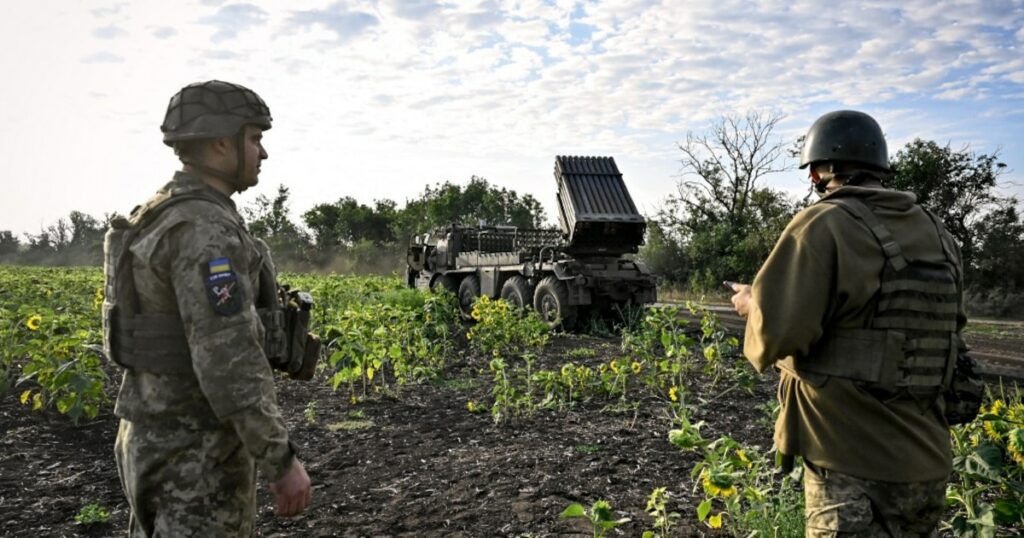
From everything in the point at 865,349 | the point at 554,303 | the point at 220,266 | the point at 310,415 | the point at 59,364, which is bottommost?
the point at 310,415

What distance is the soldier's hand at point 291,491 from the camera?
2.11 meters

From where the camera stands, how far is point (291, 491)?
2.12 m

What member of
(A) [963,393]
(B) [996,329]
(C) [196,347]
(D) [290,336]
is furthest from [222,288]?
(B) [996,329]

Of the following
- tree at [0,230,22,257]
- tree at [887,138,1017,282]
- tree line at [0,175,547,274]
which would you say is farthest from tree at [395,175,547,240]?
tree at [0,230,22,257]

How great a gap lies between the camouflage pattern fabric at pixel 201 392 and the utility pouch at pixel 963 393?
202cm

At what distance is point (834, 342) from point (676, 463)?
2.71 m

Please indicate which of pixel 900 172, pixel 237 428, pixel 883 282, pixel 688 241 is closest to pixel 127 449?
pixel 237 428

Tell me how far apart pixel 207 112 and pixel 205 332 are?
0.70m

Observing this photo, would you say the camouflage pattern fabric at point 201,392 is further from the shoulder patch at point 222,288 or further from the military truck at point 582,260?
the military truck at point 582,260

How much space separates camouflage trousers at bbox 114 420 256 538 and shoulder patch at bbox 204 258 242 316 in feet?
1.34

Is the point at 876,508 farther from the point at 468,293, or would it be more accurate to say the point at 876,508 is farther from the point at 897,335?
the point at 468,293

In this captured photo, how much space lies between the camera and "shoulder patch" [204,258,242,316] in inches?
82.1

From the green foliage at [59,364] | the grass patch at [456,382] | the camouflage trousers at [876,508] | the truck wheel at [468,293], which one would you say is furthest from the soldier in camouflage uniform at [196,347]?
the truck wheel at [468,293]

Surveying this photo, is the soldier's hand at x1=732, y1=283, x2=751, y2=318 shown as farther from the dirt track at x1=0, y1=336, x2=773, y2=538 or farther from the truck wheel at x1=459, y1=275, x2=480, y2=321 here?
the truck wheel at x1=459, y1=275, x2=480, y2=321
